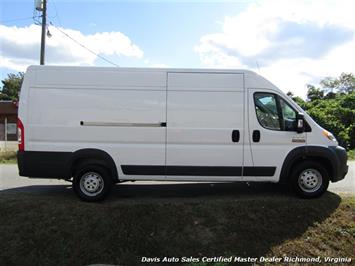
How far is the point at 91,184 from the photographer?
705 centimetres

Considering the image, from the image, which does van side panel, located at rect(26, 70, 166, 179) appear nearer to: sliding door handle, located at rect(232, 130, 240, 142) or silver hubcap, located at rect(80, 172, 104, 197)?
silver hubcap, located at rect(80, 172, 104, 197)

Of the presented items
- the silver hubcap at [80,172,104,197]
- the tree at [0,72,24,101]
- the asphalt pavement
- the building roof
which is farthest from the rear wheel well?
the tree at [0,72,24,101]

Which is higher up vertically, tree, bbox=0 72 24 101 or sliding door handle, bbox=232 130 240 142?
tree, bbox=0 72 24 101

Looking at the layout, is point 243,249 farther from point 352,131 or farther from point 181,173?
point 352,131

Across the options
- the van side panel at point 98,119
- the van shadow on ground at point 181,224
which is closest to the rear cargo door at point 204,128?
the van side panel at point 98,119

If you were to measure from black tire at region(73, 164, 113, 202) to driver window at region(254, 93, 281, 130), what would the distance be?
9.53 feet

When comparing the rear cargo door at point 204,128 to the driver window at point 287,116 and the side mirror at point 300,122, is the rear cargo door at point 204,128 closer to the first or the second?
the driver window at point 287,116

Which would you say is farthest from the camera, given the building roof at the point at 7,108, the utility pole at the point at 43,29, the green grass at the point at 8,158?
the building roof at the point at 7,108

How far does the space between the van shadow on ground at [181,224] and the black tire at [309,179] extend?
179 mm

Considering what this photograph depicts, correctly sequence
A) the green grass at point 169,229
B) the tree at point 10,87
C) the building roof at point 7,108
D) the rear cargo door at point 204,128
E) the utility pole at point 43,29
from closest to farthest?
the green grass at point 169,229 < the rear cargo door at point 204,128 < the utility pole at point 43,29 < the building roof at point 7,108 < the tree at point 10,87

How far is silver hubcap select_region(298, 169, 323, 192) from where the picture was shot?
23.4 ft

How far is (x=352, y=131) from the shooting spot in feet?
77.4

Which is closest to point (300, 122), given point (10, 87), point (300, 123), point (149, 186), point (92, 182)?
point (300, 123)

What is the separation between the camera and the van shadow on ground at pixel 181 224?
5.46 metres
